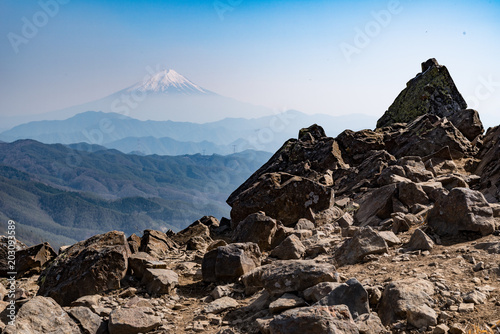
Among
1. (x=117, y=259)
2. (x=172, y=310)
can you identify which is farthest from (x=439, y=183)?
(x=117, y=259)

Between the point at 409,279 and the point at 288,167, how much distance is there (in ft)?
63.8

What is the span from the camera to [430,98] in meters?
31.2

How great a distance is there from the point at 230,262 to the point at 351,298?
15.1 feet

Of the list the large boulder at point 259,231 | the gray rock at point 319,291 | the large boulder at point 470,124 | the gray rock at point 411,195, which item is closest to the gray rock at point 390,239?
the gray rock at point 411,195

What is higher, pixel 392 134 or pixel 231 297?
pixel 392 134

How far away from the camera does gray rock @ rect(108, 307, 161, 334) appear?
8.21 m

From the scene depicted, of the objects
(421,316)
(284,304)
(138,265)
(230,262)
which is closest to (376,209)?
(230,262)

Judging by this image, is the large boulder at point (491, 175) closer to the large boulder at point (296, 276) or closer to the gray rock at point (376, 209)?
the gray rock at point (376, 209)

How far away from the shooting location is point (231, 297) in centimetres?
991

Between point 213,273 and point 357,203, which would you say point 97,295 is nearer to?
point 213,273

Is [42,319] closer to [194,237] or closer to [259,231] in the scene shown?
[259,231]

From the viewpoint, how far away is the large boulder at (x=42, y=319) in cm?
768

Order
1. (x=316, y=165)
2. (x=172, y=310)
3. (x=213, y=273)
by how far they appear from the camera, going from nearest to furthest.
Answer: (x=172, y=310) → (x=213, y=273) → (x=316, y=165)

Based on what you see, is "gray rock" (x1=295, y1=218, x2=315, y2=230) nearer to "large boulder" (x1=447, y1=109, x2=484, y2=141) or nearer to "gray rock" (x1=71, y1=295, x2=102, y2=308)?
"gray rock" (x1=71, y1=295, x2=102, y2=308)
